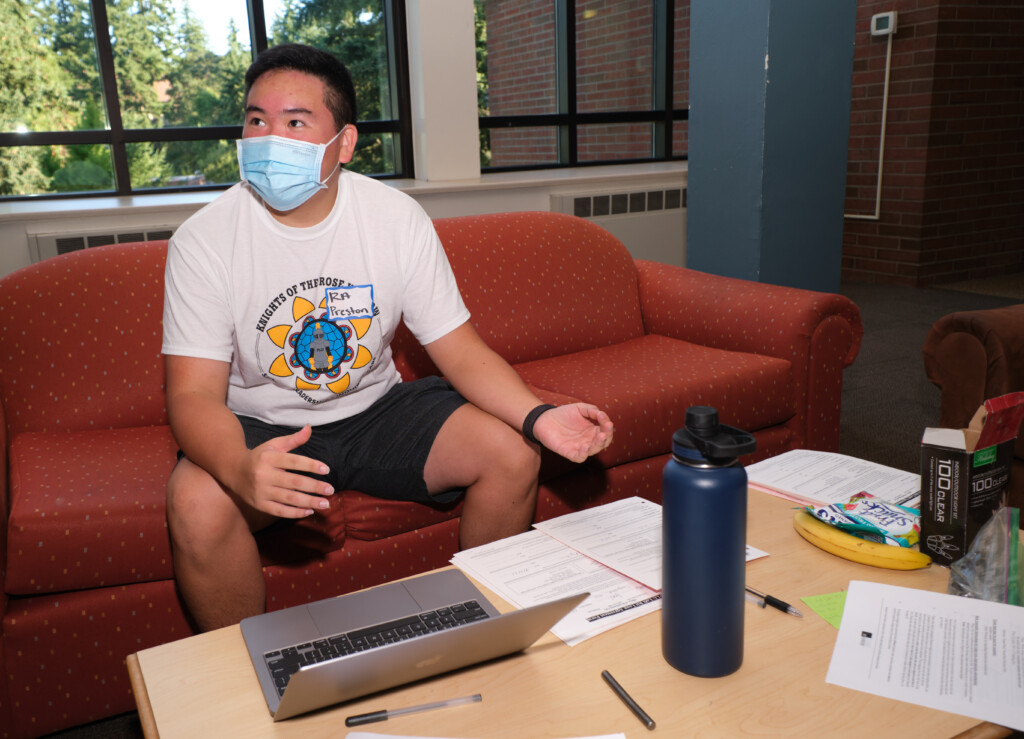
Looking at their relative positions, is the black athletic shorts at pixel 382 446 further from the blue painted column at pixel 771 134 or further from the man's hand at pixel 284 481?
the blue painted column at pixel 771 134

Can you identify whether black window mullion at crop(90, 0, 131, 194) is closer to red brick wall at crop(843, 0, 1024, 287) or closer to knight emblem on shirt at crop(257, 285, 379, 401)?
knight emblem on shirt at crop(257, 285, 379, 401)

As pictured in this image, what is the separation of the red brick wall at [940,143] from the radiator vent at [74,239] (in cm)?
435

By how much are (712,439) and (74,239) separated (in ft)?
10.0

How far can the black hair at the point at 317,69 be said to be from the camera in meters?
1.49

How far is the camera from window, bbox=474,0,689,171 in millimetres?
4730

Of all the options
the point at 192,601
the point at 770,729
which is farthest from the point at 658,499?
the point at 770,729

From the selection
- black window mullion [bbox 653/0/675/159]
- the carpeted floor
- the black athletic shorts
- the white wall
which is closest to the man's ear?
the black athletic shorts

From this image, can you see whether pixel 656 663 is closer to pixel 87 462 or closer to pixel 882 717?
pixel 882 717

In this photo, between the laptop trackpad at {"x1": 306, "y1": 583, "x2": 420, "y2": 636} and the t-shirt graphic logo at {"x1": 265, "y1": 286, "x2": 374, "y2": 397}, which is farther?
the t-shirt graphic logo at {"x1": 265, "y1": 286, "x2": 374, "y2": 397}

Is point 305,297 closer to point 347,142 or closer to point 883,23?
point 347,142

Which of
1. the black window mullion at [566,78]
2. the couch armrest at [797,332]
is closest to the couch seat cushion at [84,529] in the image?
the couch armrest at [797,332]

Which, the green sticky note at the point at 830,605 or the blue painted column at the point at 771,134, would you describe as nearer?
the green sticky note at the point at 830,605

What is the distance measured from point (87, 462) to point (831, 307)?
5.81 feet

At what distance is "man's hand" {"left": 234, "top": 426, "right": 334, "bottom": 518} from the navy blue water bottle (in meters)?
0.47
